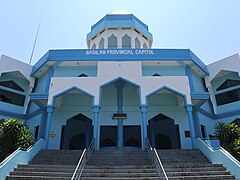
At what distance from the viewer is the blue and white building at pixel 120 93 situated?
1365 cm

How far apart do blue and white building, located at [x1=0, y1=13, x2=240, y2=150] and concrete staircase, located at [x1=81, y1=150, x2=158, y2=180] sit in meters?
3.19

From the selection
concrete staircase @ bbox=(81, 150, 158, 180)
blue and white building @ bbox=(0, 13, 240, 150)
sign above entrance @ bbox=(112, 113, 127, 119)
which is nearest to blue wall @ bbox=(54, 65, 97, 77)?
blue and white building @ bbox=(0, 13, 240, 150)

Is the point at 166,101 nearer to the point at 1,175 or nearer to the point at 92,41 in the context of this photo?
the point at 92,41

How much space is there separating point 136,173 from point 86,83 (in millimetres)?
7255

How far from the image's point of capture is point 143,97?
43.2 feet

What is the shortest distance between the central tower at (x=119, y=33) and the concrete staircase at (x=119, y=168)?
11.5 m

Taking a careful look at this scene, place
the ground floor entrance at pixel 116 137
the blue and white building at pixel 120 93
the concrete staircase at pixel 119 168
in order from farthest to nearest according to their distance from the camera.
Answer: the ground floor entrance at pixel 116 137 < the blue and white building at pixel 120 93 < the concrete staircase at pixel 119 168

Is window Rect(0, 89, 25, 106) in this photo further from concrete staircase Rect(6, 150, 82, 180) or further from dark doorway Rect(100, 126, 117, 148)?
concrete staircase Rect(6, 150, 82, 180)

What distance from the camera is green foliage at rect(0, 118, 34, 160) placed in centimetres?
1062

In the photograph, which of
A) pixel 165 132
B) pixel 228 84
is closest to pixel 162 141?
pixel 165 132

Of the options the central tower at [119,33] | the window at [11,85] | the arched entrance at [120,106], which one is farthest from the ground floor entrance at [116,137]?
the window at [11,85]

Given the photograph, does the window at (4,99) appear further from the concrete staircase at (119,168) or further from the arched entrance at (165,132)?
the arched entrance at (165,132)

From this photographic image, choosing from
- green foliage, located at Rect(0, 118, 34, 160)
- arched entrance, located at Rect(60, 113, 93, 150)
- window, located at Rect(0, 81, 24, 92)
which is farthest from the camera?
window, located at Rect(0, 81, 24, 92)

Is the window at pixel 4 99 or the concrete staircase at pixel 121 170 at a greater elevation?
the window at pixel 4 99
